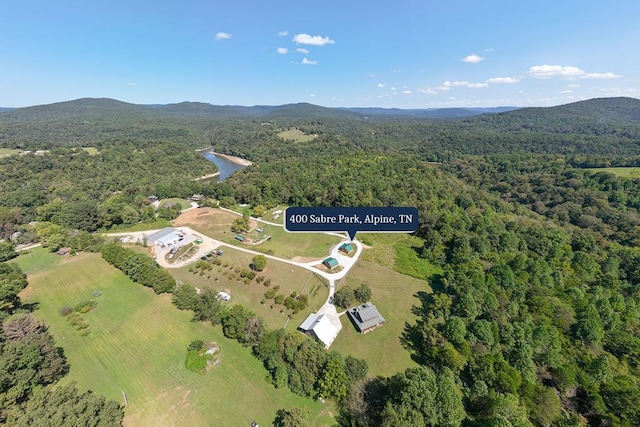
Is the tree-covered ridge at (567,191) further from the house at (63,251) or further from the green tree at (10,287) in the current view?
the house at (63,251)

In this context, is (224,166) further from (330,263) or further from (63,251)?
(330,263)

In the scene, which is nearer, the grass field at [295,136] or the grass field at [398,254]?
the grass field at [398,254]

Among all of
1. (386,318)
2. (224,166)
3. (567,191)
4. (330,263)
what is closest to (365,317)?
(386,318)

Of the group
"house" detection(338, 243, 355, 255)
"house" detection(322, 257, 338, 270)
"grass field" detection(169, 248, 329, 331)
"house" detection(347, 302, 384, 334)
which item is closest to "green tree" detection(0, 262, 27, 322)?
"grass field" detection(169, 248, 329, 331)

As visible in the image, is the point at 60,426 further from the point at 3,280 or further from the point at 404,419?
the point at 3,280

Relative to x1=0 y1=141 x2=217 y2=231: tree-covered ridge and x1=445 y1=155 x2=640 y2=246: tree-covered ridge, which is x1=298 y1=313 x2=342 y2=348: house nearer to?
x1=0 y1=141 x2=217 y2=231: tree-covered ridge

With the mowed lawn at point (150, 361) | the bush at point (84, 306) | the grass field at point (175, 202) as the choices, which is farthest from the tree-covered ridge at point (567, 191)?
the grass field at point (175, 202)
